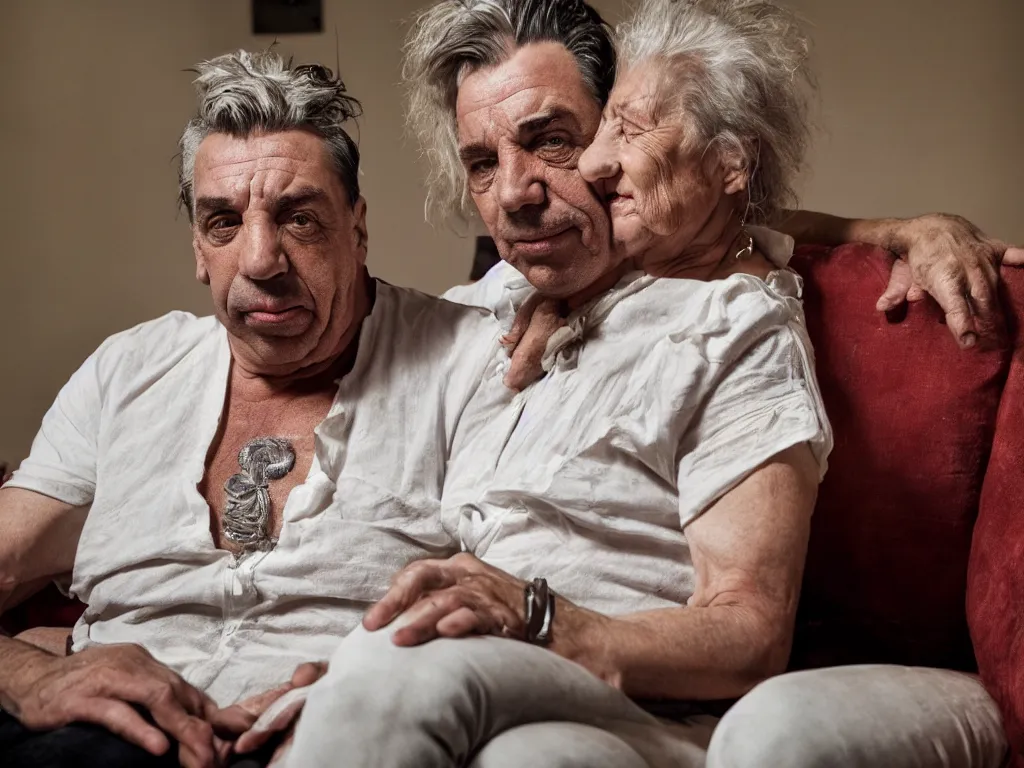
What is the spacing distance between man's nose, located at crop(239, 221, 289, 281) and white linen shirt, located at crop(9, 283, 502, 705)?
189 mm

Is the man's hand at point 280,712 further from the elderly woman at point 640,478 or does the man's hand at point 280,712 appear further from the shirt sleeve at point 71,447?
the shirt sleeve at point 71,447

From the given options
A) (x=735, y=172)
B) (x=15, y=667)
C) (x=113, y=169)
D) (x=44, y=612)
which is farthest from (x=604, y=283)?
(x=113, y=169)

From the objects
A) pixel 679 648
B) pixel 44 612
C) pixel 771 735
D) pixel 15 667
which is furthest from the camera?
pixel 44 612

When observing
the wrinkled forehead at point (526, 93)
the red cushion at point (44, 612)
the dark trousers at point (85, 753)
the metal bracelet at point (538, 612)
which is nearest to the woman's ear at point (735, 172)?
the wrinkled forehead at point (526, 93)

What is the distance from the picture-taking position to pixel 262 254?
1795 mm

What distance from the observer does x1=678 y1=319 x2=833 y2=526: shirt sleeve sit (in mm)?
1529

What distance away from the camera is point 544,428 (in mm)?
1737

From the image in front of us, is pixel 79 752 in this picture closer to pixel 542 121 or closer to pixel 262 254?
pixel 262 254

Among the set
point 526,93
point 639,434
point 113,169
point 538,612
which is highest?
point 526,93

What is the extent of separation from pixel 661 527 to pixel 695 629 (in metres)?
0.25

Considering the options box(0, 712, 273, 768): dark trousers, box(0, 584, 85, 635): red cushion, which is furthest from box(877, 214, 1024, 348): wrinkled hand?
box(0, 584, 85, 635): red cushion

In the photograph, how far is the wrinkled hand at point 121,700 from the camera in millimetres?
1516

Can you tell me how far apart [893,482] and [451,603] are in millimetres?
776

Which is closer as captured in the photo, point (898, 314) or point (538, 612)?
point (538, 612)
